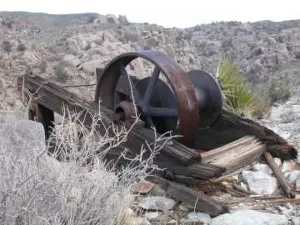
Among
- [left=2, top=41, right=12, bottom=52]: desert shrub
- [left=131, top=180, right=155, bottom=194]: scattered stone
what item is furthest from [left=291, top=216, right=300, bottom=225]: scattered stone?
[left=2, top=41, right=12, bottom=52]: desert shrub

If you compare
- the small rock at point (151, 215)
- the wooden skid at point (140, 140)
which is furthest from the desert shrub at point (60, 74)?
the small rock at point (151, 215)

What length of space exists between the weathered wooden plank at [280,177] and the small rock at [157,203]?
103 centimetres

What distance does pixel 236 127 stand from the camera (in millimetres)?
5648

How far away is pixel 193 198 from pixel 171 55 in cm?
2639

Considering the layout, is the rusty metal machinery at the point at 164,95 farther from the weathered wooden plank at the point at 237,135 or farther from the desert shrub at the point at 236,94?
the desert shrub at the point at 236,94

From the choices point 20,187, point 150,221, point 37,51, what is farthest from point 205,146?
point 37,51

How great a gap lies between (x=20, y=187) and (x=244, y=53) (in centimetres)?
3582

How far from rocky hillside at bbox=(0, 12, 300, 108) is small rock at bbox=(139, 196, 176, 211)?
6.35m

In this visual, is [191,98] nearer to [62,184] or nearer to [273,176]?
[273,176]

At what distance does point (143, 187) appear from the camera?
4602mm

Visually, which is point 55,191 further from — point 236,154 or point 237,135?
point 237,135

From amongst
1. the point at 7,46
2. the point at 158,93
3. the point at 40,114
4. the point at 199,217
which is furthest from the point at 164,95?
the point at 7,46

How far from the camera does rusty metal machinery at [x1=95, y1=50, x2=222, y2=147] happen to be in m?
4.98

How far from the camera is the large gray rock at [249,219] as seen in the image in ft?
12.4
